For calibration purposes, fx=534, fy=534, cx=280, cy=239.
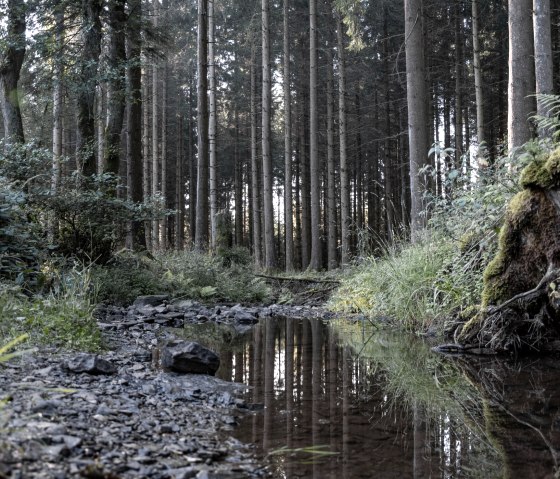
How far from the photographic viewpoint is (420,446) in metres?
2.55

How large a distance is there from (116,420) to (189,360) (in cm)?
144

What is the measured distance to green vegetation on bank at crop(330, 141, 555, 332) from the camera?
567 centimetres

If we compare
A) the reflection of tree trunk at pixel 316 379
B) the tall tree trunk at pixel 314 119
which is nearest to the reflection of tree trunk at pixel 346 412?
the reflection of tree trunk at pixel 316 379

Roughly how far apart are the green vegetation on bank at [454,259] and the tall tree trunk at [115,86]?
7.22 meters

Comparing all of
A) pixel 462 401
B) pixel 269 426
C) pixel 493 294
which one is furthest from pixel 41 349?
pixel 493 294

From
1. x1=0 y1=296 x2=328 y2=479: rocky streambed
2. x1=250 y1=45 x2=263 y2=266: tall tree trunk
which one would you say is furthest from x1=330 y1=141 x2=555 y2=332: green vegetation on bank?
x1=250 y1=45 x2=263 y2=266: tall tree trunk

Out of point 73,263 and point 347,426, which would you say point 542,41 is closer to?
point 347,426

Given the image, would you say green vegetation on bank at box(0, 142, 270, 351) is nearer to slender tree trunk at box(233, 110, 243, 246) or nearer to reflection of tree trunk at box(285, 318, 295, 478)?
reflection of tree trunk at box(285, 318, 295, 478)

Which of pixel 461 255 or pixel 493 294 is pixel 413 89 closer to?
Result: pixel 461 255

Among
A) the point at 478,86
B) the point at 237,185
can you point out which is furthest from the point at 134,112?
the point at 237,185

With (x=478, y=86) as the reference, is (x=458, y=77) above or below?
A: above

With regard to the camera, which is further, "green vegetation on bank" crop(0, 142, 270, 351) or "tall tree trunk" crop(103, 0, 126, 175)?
"tall tree trunk" crop(103, 0, 126, 175)

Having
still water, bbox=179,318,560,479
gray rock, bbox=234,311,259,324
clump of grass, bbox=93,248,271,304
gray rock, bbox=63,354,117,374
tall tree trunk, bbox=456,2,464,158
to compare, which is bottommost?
still water, bbox=179,318,560,479

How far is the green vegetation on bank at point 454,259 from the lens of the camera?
5.67m
